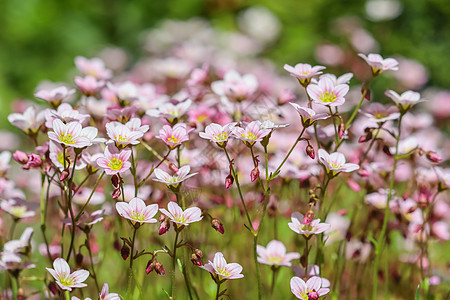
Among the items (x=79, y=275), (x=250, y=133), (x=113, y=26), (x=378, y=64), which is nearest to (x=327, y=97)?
(x=378, y=64)

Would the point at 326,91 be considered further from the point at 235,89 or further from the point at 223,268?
the point at 223,268

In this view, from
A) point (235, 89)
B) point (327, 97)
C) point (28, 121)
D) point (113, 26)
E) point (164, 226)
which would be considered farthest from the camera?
point (113, 26)

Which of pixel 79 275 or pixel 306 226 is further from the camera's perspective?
pixel 306 226

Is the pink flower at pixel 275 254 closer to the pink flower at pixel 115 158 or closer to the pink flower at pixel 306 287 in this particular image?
the pink flower at pixel 306 287

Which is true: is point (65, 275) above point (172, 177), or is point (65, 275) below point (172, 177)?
below

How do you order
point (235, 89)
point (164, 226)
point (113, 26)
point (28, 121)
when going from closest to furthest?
point (164, 226), point (28, 121), point (235, 89), point (113, 26)

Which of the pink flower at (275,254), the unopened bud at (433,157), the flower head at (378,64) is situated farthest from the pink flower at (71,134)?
the unopened bud at (433,157)

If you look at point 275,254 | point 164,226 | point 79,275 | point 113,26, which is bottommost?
point 113,26
